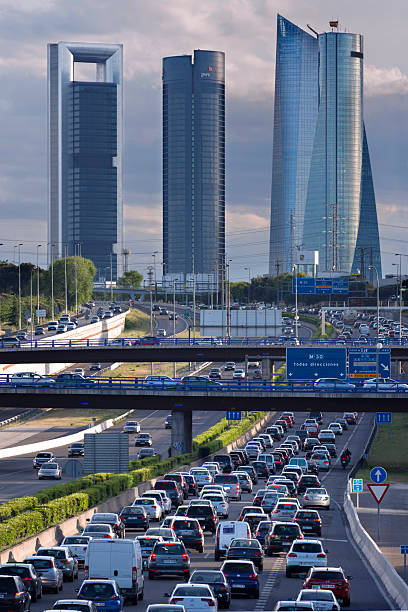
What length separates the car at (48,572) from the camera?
110 feet

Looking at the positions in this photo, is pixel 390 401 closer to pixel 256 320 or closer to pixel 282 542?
pixel 282 542

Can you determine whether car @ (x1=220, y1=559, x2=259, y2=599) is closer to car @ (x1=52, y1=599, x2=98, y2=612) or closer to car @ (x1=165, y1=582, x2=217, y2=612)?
car @ (x1=165, y1=582, x2=217, y2=612)

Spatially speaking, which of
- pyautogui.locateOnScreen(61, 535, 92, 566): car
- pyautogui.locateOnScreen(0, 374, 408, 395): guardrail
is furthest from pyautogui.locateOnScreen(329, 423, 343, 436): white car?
pyautogui.locateOnScreen(61, 535, 92, 566): car

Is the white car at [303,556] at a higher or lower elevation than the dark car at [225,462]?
higher

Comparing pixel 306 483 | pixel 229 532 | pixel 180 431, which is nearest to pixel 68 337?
pixel 180 431

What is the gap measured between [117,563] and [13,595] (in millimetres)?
4384

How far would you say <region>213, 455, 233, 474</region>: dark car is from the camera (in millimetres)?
78250

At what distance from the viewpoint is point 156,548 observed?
1459 inches

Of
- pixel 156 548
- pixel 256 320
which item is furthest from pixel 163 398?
pixel 256 320

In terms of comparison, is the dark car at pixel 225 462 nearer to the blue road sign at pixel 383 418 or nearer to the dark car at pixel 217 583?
the blue road sign at pixel 383 418

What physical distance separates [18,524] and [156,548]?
7.27m

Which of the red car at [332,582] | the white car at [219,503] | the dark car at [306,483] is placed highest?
the red car at [332,582]

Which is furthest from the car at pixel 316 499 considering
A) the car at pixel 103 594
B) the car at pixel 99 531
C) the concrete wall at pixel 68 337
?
the concrete wall at pixel 68 337

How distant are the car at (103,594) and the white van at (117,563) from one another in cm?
291
